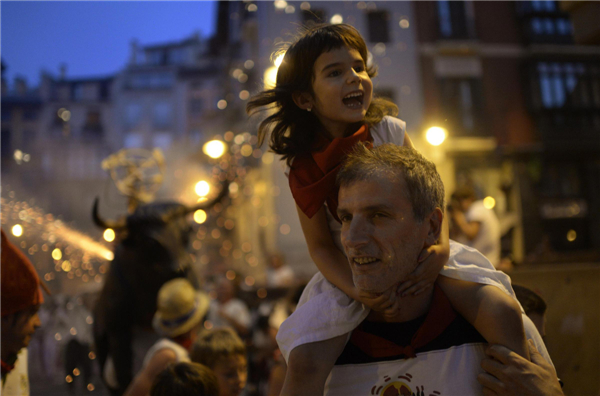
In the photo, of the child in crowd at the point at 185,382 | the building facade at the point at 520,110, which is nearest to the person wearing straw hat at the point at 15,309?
the child in crowd at the point at 185,382

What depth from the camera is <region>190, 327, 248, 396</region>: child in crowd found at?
9.07ft

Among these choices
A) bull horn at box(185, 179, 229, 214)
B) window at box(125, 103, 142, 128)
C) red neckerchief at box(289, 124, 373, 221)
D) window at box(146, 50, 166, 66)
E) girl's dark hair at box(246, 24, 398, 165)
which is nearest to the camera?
red neckerchief at box(289, 124, 373, 221)

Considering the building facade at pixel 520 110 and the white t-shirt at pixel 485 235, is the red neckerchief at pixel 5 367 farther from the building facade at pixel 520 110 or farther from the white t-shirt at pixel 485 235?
the building facade at pixel 520 110

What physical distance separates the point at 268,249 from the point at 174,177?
3.79 meters

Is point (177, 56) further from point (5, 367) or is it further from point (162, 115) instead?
point (5, 367)

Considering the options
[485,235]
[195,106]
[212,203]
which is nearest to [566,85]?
[485,235]

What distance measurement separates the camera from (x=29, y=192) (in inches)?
133

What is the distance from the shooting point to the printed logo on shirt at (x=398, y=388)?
61.1 inches

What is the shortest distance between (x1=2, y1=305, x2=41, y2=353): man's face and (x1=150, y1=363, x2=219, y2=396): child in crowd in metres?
0.58

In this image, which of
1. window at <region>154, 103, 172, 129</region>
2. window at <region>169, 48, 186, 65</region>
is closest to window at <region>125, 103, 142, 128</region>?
window at <region>154, 103, 172, 129</region>

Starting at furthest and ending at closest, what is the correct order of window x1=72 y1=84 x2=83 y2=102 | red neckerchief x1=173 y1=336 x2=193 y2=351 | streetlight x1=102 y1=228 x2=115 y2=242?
1. window x1=72 y1=84 x2=83 y2=102
2. streetlight x1=102 y1=228 x2=115 y2=242
3. red neckerchief x1=173 y1=336 x2=193 y2=351

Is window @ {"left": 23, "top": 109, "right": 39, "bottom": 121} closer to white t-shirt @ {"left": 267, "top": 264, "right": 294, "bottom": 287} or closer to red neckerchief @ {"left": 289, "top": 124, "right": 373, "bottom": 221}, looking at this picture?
red neckerchief @ {"left": 289, "top": 124, "right": 373, "bottom": 221}

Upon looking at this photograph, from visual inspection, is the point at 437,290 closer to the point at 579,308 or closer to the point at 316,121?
the point at 316,121

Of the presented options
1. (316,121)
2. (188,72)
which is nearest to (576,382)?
(316,121)
